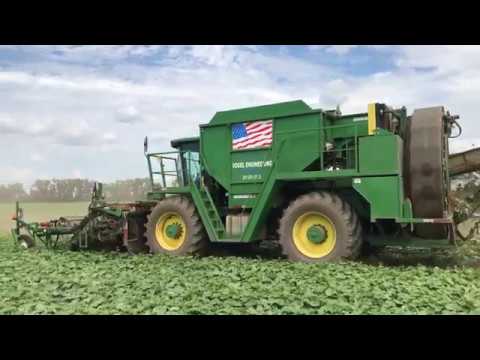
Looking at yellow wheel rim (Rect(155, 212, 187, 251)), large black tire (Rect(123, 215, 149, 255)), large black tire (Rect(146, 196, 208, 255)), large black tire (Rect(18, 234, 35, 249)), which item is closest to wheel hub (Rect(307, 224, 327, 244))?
large black tire (Rect(146, 196, 208, 255))

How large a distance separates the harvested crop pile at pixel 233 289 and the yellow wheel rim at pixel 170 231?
5.22ft

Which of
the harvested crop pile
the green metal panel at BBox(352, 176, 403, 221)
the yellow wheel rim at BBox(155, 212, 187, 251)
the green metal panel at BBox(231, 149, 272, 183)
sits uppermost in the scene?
the green metal panel at BBox(231, 149, 272, 183)

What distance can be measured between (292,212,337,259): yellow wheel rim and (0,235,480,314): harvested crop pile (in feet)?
1.85

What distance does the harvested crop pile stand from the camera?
221 inches

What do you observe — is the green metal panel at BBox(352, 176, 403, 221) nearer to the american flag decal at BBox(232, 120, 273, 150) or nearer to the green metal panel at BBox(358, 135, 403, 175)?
the green metal panel at BBox(358, 135, 403, 175)

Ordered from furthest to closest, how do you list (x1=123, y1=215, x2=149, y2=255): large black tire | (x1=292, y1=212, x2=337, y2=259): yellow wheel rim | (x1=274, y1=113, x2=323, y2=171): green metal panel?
(x1=123, y1=215, x2=149, y2=255): large black tire, (x1=274, y1=113, x2=323, y2=171): green metal panel, (x1=292, y1=212, x2=337, y2=259): yellow wheel rim

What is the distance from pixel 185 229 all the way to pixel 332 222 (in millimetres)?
3362

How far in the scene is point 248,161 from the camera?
34.1 feet

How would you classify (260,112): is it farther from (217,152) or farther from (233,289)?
(233,289)

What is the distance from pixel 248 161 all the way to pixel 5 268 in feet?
16.5

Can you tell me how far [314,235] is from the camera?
8938 millimetres

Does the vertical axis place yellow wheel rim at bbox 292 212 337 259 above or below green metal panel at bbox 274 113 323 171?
below

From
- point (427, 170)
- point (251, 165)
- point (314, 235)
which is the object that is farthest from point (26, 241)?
point (427, 170)

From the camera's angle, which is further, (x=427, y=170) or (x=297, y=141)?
(x=297, y=141)
